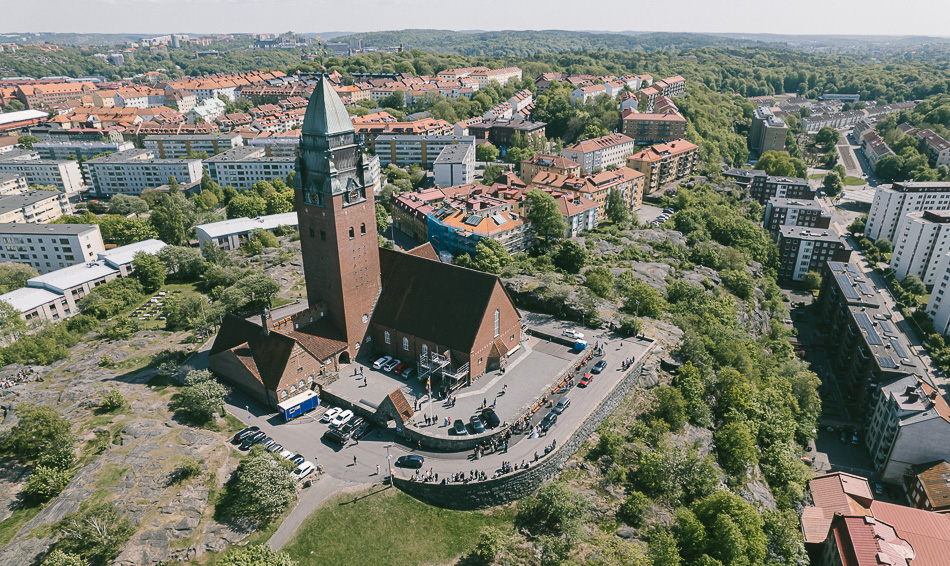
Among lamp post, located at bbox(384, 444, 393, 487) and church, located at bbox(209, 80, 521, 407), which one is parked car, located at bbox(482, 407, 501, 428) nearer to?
church, located at bbox(209, 80, 521, 407)

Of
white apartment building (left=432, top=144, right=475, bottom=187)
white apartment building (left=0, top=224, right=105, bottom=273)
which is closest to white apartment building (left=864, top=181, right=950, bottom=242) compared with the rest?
white apartment building (left=432, top=144, right=475, bottom=187)

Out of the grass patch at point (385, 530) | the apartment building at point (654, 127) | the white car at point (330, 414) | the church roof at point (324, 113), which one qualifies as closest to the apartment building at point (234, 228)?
the church roof at point (324, 113)

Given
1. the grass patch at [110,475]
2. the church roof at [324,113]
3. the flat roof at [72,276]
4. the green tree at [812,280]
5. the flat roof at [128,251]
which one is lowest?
the green tree at [812,280]

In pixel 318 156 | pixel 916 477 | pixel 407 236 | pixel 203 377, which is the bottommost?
pixel 916 477

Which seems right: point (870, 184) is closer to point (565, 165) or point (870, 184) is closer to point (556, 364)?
point (565, 165)

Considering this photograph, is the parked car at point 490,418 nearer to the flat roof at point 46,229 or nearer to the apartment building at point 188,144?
the flat roof at point 46,229

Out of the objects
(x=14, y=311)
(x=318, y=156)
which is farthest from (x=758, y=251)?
(x=14, y=311)
